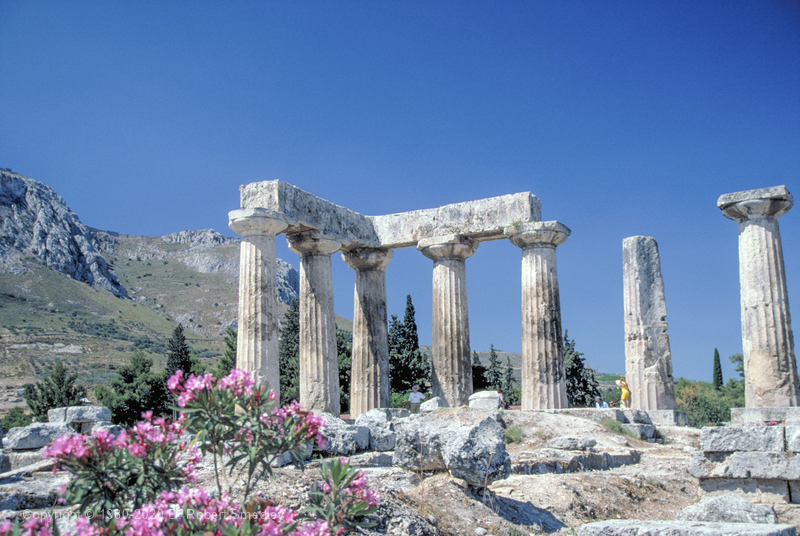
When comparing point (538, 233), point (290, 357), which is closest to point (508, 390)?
point (290, 357)

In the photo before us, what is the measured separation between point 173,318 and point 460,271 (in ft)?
338

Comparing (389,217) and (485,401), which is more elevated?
(389,217)

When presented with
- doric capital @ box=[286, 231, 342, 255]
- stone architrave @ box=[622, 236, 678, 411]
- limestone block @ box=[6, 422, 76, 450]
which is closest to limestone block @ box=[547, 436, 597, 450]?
stone architrave @ box=[622, 236, 678, 411]

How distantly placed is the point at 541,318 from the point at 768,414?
19.5 feet

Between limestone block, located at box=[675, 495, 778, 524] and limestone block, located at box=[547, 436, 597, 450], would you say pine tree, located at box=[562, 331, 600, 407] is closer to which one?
limestone block, located at box=[547, 436, 597, 450]

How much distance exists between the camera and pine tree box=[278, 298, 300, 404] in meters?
40.2

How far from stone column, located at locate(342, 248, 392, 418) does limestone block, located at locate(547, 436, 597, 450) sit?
7721 mm

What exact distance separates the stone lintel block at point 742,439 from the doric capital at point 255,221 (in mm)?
10790

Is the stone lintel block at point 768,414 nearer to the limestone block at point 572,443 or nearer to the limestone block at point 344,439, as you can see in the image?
the limestone block at point 572,443

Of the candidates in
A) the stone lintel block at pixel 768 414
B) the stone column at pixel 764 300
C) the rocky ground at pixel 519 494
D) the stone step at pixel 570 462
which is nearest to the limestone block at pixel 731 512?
the rocky ground at pixel 519 494

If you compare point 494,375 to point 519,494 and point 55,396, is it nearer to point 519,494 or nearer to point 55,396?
point 55,396

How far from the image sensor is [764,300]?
16.1m

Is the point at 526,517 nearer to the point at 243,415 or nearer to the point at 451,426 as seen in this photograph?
the point at 451,426

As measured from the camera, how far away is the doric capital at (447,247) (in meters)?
19.8
